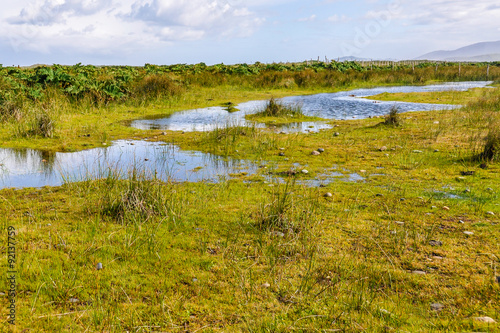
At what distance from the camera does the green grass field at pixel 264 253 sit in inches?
150

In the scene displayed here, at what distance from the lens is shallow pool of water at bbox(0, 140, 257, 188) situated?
27.7ft

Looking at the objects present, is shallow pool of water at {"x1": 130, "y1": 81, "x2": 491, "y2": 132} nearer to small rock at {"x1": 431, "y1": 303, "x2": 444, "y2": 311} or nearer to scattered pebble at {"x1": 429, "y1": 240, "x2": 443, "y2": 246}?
scattered pebble at {"x1": 429, "y1": 240, "x2": 443, "y2": 246}

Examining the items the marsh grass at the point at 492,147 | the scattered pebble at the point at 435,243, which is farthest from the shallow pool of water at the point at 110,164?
the marsh grass at the point at 492,147

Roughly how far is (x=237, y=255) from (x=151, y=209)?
1682mm

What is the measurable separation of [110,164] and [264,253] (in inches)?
220

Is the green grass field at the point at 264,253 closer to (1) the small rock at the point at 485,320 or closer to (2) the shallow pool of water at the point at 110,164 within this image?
(1) the small rock at the point at 485,320

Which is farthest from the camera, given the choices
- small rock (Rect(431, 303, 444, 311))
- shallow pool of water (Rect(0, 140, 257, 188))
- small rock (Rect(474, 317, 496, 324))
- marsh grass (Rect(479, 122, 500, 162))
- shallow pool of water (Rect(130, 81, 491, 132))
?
shallow pool of water (Rect(130, 81, 491, 132))

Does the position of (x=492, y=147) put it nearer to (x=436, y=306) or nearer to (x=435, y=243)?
(x=435, y=243)

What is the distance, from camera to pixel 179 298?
13.6 feet

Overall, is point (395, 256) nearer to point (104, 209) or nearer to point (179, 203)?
point (179, 203)

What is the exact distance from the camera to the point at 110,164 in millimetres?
9320

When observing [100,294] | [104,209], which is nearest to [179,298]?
[100,294]

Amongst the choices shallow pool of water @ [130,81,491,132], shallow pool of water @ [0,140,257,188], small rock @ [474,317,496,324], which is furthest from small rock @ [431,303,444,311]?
shallow pool of water @ [130,81,491,132]

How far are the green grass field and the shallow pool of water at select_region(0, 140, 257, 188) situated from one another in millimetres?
732
